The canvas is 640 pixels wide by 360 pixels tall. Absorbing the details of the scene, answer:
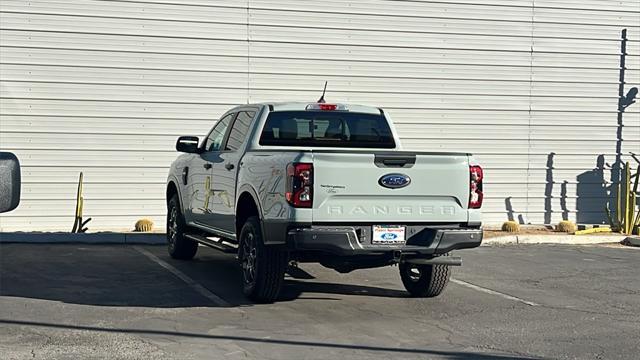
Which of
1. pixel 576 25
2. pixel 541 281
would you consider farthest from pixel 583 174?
pixel 541 281

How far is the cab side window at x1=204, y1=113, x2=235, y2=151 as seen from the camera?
11.1 meters

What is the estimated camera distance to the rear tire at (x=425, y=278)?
948cm

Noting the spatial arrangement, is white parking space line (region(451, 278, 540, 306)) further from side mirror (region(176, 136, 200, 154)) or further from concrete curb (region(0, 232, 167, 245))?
concrete curb (region(0, 232, 167, 245))

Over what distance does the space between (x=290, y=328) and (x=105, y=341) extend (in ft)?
5.20

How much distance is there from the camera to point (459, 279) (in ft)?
36.8

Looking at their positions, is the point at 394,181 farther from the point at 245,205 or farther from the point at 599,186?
the point at 599,186

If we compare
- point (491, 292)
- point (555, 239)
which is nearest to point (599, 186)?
point (555, 239)

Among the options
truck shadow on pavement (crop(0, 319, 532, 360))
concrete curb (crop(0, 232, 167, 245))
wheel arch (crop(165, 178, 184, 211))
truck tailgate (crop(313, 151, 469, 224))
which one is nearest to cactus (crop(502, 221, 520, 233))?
concrete curb (crop(0, 232, 167, 245))

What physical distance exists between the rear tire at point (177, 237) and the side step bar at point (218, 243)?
46 cm

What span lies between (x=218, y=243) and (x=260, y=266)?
5.74ft

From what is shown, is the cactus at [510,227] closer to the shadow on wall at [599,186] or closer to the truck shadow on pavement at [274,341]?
the shadow on wall at [599,186]

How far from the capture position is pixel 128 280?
10.4 metres

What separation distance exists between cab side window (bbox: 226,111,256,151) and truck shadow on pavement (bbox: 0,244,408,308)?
156cm

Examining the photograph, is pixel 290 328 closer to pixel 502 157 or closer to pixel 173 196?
pixel 173 196
